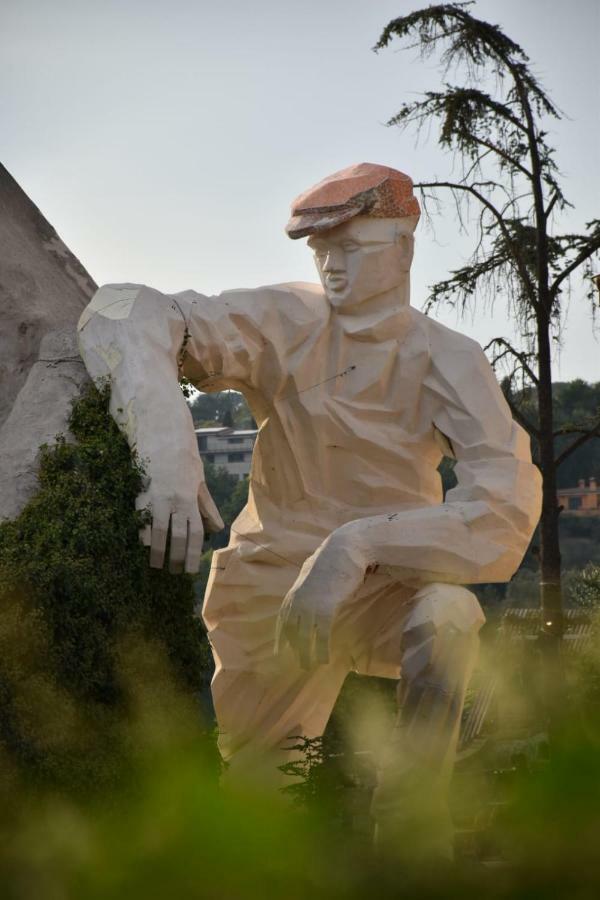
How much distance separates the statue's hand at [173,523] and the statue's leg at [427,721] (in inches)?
34.4

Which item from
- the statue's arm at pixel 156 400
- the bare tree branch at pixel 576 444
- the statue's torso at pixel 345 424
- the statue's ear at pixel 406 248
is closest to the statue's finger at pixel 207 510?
the statue's arm at pixel 156 400

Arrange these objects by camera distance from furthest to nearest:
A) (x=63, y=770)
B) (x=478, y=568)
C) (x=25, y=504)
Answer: (x=478, y=568)
(x=25, y=504)
(x=63, y=770)

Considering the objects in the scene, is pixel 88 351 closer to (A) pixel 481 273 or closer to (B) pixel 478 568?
(B) pixel 478 568

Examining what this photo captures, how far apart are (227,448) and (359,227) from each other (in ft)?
54.3

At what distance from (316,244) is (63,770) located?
239 cm

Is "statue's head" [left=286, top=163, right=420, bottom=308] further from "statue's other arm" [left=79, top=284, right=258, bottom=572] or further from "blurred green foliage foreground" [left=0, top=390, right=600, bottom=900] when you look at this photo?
"blurred green foliage foreground" [left=0, top=390, right=600, bottom=900]

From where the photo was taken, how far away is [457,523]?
608 centimetres

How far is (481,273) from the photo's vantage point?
1117cm

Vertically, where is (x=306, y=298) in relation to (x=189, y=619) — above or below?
above

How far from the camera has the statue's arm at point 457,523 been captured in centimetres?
581

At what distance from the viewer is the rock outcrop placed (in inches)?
230

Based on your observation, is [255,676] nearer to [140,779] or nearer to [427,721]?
[427,721]

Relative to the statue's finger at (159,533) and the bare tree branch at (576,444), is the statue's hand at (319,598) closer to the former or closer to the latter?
the statue's finger at (159,533)

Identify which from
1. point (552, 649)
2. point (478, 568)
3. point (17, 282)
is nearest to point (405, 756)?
point (478, 568)
